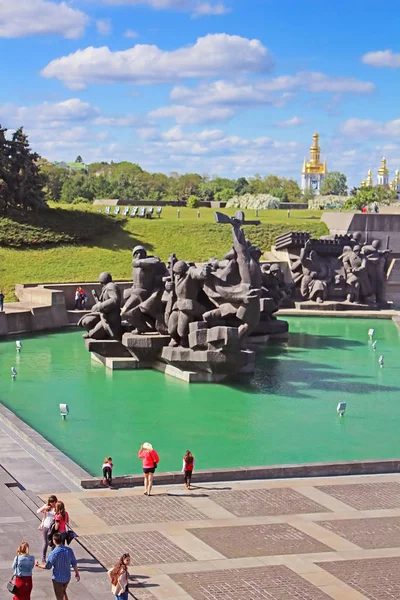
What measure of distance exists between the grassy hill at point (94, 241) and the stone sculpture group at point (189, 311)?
13.7 m

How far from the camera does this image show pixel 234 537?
1433 centimetres

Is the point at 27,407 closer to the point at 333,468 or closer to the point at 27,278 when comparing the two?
the point at 333,468

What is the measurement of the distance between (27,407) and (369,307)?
25170 millimetres

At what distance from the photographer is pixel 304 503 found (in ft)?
53.2

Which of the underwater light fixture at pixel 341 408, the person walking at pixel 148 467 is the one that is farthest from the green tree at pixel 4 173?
the person walking at pixel 148 467

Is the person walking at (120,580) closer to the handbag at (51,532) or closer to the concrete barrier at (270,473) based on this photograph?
the handbag at (51,532)

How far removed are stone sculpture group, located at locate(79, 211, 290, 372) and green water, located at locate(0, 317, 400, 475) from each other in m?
0.85

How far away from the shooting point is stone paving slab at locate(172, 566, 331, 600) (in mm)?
12117

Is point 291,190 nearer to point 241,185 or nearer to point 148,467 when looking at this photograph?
point 241,185

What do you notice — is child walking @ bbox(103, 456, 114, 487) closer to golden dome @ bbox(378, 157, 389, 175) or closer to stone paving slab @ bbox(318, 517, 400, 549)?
stone paving slab @ bbox(318, 517, 400, 549)

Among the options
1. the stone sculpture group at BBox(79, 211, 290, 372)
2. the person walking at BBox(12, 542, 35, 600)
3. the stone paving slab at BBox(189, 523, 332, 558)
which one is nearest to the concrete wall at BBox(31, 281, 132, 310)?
the stone sculpture group at BBox(79, 211, 290, 372)

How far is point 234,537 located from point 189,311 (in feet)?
46.4

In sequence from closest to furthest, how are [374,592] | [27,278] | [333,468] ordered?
[374,592] → [333,468] → [27,278]

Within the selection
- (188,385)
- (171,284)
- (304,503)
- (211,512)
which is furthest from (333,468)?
(171,284)
